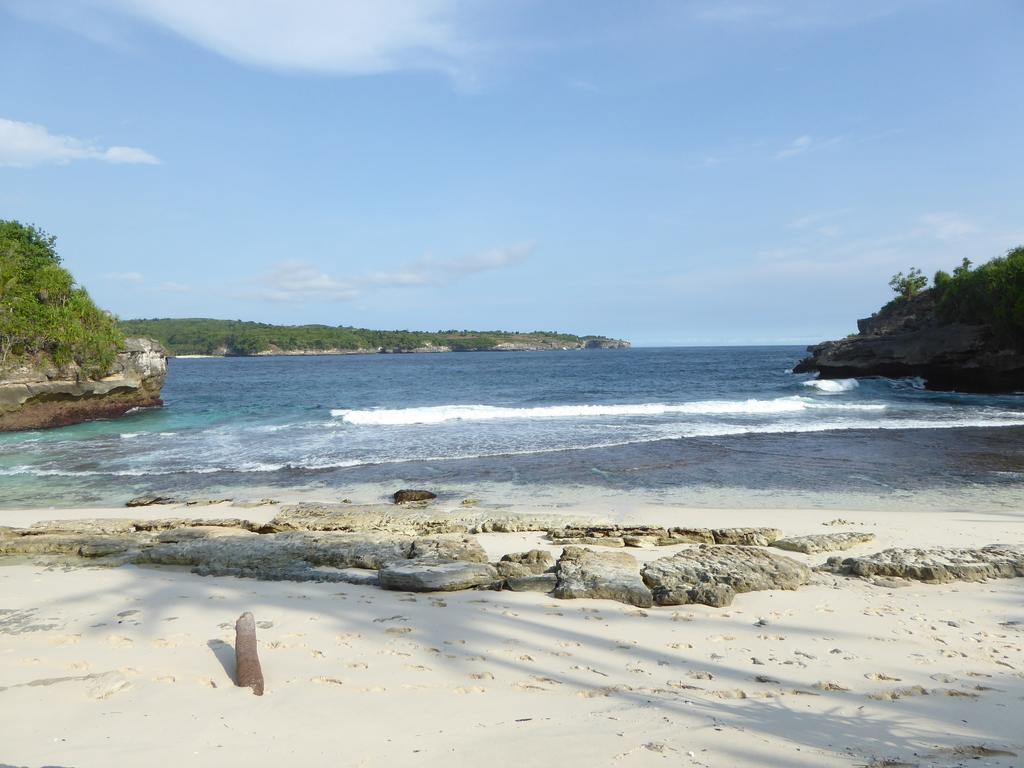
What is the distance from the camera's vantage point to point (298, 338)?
142 meters

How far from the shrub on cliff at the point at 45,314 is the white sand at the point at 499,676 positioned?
22562mm

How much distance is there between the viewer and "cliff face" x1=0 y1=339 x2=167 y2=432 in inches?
933

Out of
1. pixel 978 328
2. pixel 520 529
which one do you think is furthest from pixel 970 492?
pixel 978 328

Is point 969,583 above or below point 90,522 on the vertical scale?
above

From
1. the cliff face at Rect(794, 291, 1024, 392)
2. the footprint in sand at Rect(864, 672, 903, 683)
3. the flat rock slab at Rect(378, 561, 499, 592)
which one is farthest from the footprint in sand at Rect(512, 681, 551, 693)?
the cliff face at Rect(794, 291, 1024, 392)

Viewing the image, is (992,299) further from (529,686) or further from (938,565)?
(529,686)

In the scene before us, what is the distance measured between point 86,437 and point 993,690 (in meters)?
25.6

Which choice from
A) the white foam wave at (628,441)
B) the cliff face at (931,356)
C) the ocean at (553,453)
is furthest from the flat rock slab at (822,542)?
the cliff face at (931,356)

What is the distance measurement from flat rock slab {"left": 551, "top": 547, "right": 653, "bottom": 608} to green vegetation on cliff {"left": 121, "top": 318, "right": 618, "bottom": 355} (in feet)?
415

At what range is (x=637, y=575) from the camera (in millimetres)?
6438

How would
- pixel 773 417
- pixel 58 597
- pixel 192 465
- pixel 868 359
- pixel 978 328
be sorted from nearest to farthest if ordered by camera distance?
pixel 58 597, pixel 192 465, pixel 773 417, pixel 978 328, pixel 868 359

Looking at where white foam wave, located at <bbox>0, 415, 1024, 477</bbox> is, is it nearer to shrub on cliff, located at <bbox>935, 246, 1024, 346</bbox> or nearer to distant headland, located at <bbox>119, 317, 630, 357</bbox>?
shrub on cliff, located at <bbox>935, 246, 1024, 346</bbox>

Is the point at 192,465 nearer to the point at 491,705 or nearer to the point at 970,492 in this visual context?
the point at 491,705

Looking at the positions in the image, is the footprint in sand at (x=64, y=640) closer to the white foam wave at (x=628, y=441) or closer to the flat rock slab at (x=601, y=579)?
the flat rock slab at (x=601, y=579)
